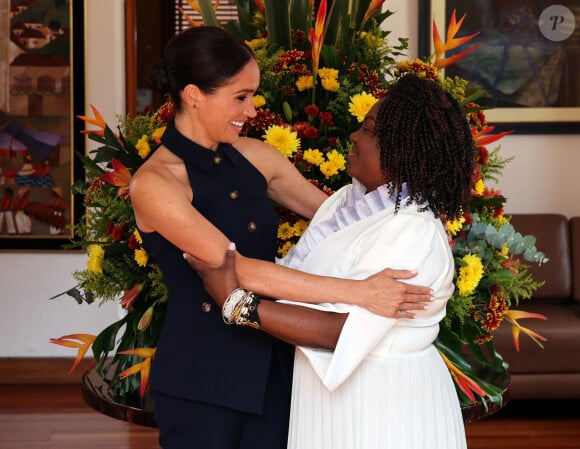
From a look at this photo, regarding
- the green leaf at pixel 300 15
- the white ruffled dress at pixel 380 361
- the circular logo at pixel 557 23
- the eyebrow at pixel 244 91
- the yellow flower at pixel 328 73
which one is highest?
the circular logo at pixel 557 23

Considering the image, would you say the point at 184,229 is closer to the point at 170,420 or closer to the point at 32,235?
the point at 170,420

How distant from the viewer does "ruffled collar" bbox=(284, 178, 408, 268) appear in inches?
69.6

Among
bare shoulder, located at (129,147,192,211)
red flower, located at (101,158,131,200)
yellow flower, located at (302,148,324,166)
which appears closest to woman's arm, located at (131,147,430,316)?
bare shoulder, located at (129,147,192,211)

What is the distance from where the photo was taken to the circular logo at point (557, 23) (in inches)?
199

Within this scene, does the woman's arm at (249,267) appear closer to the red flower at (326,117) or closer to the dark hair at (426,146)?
the dark hair at (426,146)

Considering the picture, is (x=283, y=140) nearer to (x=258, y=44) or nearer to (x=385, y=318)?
(x=258, y=44)

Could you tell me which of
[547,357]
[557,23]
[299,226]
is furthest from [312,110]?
[557,23]

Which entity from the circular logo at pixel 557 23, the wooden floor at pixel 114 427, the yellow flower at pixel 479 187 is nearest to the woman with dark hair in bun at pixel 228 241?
the yellow flower at pixel 479 187

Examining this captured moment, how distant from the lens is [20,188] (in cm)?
512

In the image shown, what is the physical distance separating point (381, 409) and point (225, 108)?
26.0 inches

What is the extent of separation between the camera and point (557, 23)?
16.6ft

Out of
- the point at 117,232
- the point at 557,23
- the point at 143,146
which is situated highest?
the point at 557,23

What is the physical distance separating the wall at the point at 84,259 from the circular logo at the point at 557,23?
1.78ft

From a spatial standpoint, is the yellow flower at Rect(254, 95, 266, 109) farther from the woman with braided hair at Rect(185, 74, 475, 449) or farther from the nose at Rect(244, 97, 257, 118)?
the woman with braided hair at Rect(185, 74, 475, 449)
